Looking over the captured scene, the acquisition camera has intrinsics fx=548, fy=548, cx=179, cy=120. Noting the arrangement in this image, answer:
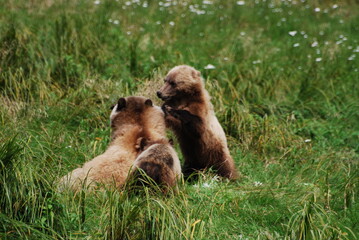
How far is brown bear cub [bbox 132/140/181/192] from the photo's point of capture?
199 inches

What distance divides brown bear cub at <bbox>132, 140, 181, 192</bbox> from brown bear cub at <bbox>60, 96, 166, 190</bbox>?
0.45 ft

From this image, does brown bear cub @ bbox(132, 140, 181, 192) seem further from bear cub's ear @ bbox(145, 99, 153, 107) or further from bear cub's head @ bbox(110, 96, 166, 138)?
bear cub's ear @ bbox(145, 99, 153, 107)

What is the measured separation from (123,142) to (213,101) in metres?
2.71

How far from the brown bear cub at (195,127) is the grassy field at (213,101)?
0.37m

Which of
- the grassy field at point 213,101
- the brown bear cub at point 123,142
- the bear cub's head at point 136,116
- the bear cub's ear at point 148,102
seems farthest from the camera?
the bear cub's ear at point 148,102

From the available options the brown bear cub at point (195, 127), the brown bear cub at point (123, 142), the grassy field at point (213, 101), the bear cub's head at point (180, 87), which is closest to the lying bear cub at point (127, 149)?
the brown bear cub at point (123, 142)

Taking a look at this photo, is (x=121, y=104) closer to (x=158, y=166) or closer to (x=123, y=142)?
(x=123, y=142)

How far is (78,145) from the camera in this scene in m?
6.74

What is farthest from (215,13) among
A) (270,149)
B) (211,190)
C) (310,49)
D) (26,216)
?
(26,216)

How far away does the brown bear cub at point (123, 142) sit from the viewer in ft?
17.1

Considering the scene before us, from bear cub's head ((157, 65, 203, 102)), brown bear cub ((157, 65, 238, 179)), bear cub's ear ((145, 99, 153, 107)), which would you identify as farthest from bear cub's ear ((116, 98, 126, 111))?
bear cub's head ((157, 65, 203, 102))

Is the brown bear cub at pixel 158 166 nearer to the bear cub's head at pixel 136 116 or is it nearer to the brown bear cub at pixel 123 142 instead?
the brown bear cub at pixel 123 142

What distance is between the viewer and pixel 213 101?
8094 millimetres

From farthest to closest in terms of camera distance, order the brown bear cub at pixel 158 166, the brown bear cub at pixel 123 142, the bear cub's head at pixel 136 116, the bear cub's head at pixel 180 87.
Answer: the bear cub's head at pixel 180 87 < the bear cub's head at pixel 136 116 < the brown bear cub at pixel 123 142 < the brown bear cub at pixel 158 166
